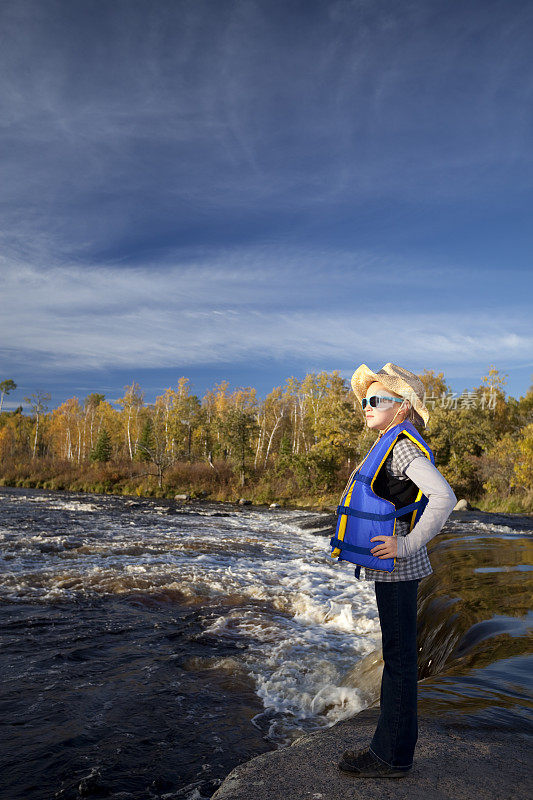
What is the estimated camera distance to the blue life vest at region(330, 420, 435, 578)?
8.75ft

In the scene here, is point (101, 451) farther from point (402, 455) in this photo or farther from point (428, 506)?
point (428, 506)

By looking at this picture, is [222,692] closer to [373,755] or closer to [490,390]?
[373,755]

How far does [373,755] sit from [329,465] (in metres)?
34.7

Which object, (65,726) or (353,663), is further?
(353,663)

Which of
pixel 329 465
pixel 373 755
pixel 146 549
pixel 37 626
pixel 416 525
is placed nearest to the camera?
pixel 416 525

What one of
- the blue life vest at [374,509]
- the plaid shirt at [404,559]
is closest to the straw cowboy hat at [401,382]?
the blue life vest at [374,509]

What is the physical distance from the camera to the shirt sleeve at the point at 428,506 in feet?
8.29

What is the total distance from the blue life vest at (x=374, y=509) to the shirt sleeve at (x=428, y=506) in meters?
0.09

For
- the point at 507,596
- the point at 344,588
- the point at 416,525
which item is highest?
the point at 416,525

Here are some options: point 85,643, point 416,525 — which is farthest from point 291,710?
point 416,525

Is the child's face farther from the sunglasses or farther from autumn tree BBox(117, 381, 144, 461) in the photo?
autumn tree BBox(117, 381, 144, 461)

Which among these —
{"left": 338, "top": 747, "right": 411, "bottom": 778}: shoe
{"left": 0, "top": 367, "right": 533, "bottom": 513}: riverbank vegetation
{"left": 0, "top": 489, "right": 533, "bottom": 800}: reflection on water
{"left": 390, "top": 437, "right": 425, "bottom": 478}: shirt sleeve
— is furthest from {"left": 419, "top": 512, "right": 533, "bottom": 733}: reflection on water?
{"left": 0, "top": 367, "right": 533, "bottom": 513}: riverbank vegetation

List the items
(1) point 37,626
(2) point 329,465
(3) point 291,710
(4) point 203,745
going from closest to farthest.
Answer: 1. (4) point 203,745
2. (3) point 291,710
3. (1) point 37,626
4. (2) point 329,465

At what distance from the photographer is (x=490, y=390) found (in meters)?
62.6
